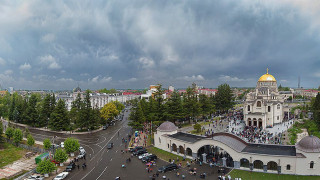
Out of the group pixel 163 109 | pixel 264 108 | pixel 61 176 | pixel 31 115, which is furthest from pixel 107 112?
pixel 264 108

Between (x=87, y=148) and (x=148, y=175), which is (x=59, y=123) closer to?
(x=87, y=148)

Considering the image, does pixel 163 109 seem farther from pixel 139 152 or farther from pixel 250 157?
pixel 250 157

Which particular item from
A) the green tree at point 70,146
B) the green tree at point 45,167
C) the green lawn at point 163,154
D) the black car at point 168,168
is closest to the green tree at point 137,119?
the green lawn at point 163,154

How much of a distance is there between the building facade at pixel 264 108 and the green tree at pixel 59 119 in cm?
4367

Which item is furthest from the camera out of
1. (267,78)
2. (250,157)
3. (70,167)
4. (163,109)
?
(267,78)

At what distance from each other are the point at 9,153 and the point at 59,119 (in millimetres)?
14857

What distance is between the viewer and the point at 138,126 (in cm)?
4341

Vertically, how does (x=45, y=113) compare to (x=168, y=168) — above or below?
above

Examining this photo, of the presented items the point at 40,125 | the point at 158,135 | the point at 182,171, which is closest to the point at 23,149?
the point at 40,125

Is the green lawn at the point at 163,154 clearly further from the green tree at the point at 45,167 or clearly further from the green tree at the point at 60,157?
the green tree at the point at 45,167

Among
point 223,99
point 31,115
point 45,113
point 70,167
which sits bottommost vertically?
point 70,167

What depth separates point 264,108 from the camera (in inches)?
1902

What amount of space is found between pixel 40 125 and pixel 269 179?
178 ft

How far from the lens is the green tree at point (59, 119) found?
47.9 metres
